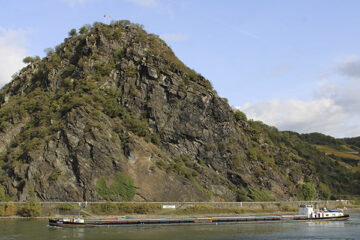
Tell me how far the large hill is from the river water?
1943cm

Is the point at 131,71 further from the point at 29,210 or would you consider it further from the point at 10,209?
the point at 10,209

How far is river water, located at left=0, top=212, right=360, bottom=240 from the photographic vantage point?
64.4 metres

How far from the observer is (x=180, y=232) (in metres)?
70.4

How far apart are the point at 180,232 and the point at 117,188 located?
31.0 meters

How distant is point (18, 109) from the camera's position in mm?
123938

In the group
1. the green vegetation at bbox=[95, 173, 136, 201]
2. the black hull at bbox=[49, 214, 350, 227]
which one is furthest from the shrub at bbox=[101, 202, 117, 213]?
the black hull at bbox=[49, 214, 350, 227]

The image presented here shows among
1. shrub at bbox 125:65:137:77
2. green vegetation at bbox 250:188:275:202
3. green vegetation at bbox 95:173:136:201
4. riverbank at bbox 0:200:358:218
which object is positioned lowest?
riverbank at bbox 0:200:358:218

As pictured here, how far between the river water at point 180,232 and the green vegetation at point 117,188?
16.8 m

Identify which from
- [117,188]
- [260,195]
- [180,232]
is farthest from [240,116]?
[180,232]

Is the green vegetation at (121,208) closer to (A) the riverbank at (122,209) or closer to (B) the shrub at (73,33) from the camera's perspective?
(A) the riverbank at (122,209)

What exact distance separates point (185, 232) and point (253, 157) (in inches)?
2411

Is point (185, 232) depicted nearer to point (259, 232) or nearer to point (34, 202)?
point (259, 232)

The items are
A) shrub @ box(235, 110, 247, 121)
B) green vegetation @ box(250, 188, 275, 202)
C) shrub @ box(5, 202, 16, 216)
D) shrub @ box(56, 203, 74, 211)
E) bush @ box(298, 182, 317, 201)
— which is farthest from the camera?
shrub @ box(235, 110, 247, 121)

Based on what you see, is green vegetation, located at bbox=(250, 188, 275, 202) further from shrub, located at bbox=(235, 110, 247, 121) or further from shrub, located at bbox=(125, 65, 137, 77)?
shrub, located at bbox=(125, 65, 137, 77)
